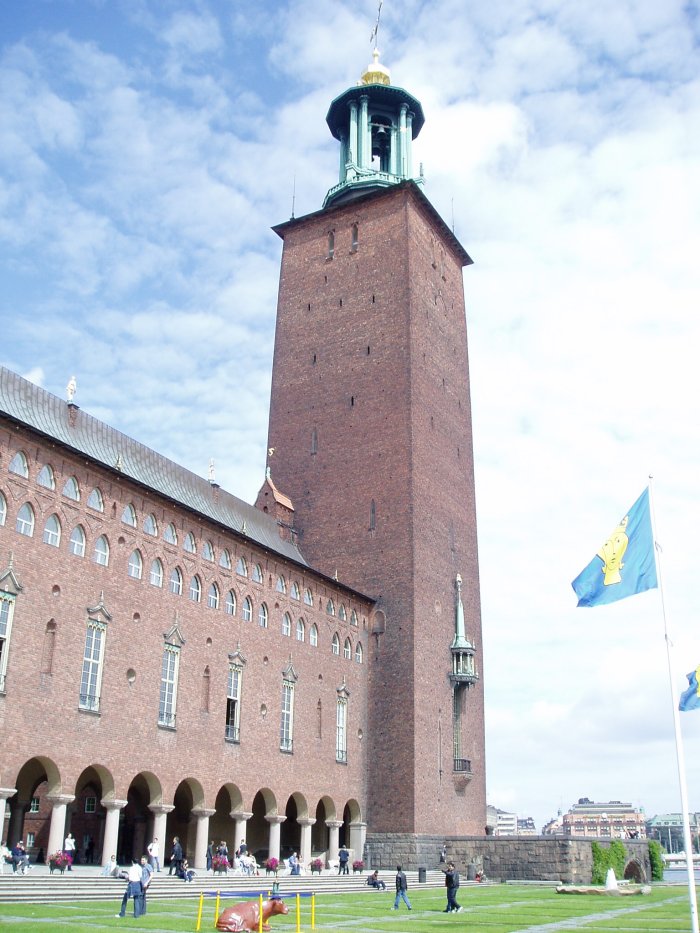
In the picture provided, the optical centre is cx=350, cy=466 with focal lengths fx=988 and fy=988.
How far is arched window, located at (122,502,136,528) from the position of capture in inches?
1168

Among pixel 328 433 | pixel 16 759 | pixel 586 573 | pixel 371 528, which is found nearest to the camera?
pixel 586 573

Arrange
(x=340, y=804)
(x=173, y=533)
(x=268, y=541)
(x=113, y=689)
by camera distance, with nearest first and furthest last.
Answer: (x=113, y=689), (x=173, y=533), (x=340, y=804), (x=268, y=541)

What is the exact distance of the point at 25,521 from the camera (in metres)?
26.0

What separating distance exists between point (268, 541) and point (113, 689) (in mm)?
13315

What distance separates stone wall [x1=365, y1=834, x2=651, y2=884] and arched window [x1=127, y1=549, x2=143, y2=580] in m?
15.9

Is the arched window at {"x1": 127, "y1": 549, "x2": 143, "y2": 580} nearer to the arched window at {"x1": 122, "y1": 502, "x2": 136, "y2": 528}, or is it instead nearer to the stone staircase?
the arched window at {"x1": 122, "y1": 502, "x2": 136, "y2": 528}

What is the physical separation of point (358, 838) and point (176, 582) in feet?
46.7

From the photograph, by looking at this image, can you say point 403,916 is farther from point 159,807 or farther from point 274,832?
point 274,832

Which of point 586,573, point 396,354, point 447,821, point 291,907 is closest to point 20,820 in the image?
point 291,907

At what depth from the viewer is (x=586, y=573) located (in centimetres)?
1648

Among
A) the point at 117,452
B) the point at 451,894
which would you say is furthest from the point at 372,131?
the point at 451,894

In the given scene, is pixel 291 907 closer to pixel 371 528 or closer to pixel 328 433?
pixel 371 528

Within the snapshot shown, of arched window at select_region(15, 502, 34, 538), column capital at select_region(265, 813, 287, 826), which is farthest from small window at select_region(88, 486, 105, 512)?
column capital at select_region(265, 813, 287, 826)

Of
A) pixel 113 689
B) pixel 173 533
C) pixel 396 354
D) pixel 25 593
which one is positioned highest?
pixel 396 354
